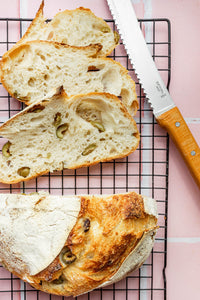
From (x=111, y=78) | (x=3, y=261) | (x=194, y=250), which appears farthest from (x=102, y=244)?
(x=111, y=78)

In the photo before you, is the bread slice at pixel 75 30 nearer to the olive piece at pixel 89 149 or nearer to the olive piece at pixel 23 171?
the olive piece at pixel 89 149

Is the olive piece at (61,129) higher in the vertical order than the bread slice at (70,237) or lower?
higher

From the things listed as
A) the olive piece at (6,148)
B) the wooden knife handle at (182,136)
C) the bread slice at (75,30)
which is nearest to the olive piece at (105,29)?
the bread slice at (75,30)

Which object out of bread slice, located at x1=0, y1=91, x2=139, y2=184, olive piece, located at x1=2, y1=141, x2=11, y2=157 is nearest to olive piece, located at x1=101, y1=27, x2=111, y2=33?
bread slice, located at x1=0, y1=91, x2=139, y2=184

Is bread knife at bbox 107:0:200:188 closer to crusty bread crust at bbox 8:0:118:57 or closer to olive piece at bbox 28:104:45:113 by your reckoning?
crusty bread crust at bbox 8:0:118:57

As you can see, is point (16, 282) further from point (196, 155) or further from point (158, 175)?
point (196, 155)

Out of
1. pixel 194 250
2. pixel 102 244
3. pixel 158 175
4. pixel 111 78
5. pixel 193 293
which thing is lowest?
pixel 193 293
